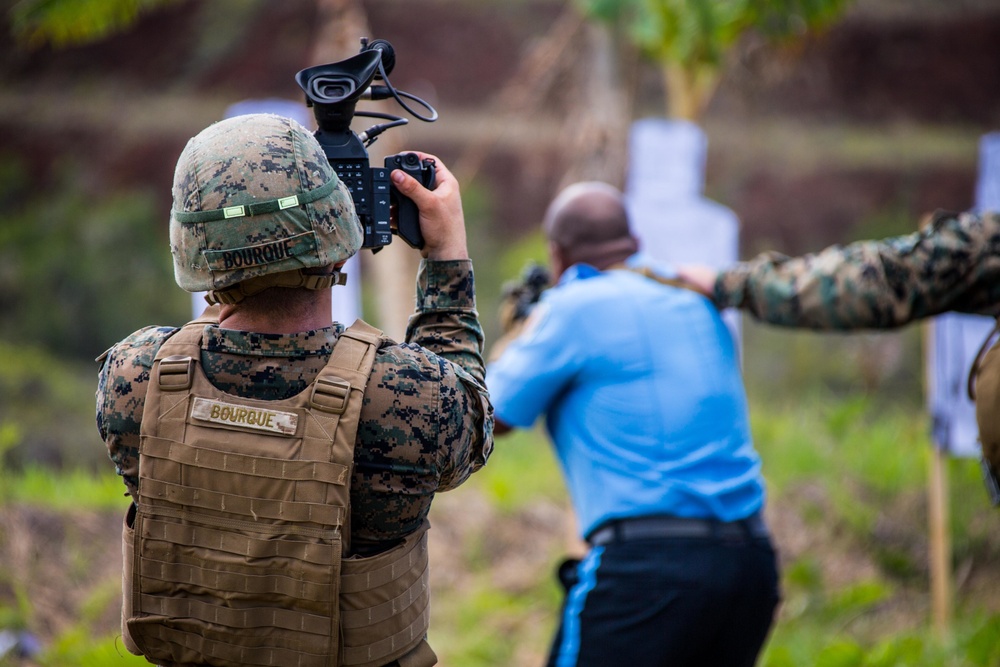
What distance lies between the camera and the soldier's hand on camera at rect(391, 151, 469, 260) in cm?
169

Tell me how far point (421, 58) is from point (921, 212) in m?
5.91

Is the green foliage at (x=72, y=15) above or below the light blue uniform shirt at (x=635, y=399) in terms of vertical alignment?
above

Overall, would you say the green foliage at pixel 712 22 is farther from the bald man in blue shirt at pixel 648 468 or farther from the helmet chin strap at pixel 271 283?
the helmet chin strap at pixel 271 283

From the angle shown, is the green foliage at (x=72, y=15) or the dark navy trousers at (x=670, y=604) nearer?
the dark navy trousers at (x=670, y=604)

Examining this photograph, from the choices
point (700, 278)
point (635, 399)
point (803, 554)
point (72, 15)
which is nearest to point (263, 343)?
point (635, 399)

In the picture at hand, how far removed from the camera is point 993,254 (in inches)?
95.4

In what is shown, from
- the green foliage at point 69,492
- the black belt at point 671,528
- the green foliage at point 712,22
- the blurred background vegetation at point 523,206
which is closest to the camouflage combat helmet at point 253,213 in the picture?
the black belt at point 671,528

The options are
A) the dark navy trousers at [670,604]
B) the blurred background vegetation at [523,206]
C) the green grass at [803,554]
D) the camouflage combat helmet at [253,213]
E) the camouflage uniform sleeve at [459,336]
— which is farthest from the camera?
the blurred background vegetation at [523,206]

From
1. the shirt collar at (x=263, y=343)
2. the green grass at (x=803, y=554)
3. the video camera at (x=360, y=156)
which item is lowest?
the green grass at (x=803, y=554)

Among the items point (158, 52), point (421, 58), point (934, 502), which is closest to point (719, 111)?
point (421, 58)

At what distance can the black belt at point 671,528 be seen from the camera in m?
2.39

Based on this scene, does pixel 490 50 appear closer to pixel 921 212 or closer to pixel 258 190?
pixel 921 212

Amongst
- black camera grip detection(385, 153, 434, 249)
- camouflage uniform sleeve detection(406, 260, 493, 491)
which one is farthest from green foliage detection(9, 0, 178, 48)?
camouflage uniform sleeve detection(406, 260, 493, 491)

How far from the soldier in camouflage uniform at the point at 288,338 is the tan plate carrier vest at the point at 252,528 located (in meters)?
0.05
